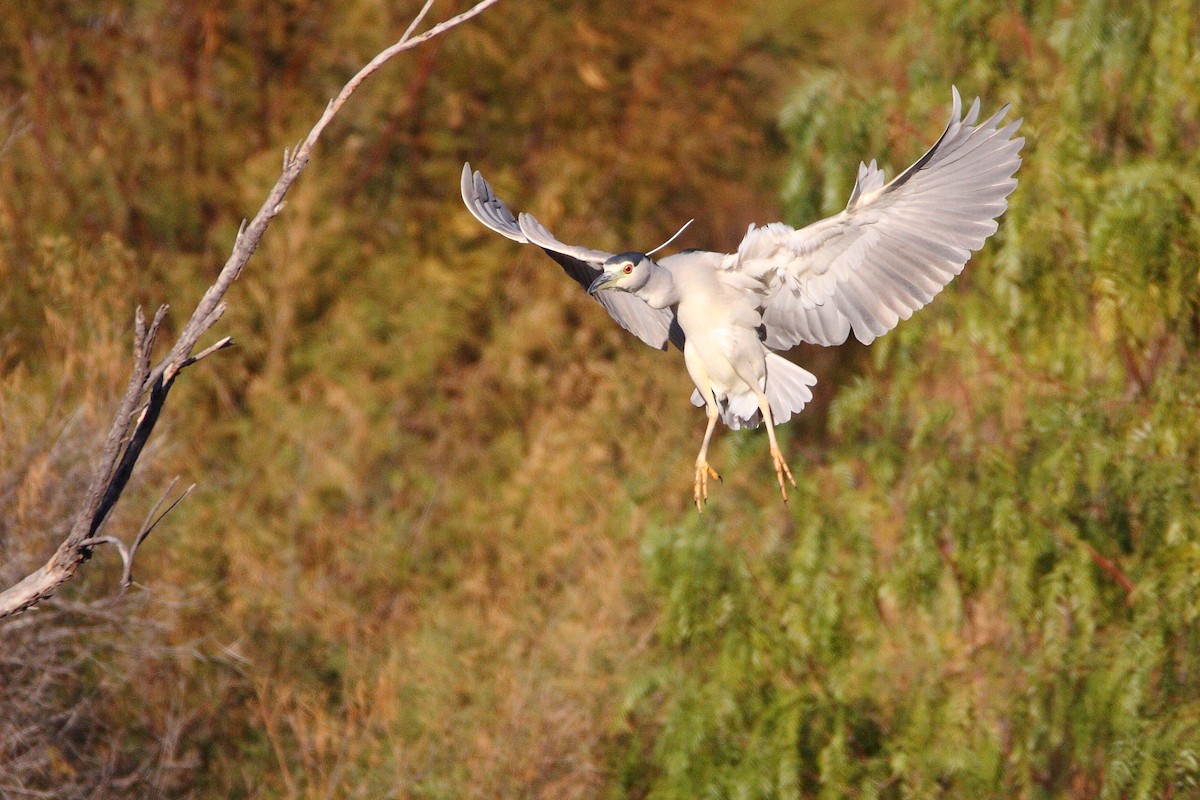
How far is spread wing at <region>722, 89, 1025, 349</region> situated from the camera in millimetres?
4828

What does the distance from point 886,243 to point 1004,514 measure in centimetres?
232

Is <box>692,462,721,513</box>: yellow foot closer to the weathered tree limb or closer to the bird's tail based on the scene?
the bird's tail

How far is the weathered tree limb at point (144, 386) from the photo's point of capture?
163 inches

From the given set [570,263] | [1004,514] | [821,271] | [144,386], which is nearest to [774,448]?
[821,271]

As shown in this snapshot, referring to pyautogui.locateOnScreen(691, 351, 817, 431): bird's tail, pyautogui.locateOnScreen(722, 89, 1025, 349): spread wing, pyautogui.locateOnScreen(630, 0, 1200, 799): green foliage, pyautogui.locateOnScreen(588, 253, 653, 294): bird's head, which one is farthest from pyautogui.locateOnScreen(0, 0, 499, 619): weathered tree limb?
pyautogui.locateOnScreen(630, 0, 1200, 799): green foliage

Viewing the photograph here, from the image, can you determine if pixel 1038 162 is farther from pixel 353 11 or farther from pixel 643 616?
pixel 353 11

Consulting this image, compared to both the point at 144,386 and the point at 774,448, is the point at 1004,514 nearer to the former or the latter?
the point at 774,448

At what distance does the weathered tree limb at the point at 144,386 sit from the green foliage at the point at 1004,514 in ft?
12.0

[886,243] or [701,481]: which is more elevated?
[886,243]

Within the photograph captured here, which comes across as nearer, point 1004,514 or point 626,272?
point 626,272

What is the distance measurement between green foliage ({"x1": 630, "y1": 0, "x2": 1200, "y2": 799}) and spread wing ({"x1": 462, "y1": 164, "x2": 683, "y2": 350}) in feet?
6.35

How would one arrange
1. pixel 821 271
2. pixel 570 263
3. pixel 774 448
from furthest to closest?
pixel 570 263
pixel 821 271
pixel 774 448

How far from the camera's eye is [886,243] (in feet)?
16.6

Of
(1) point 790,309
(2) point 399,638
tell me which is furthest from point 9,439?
(1) point 790,309
